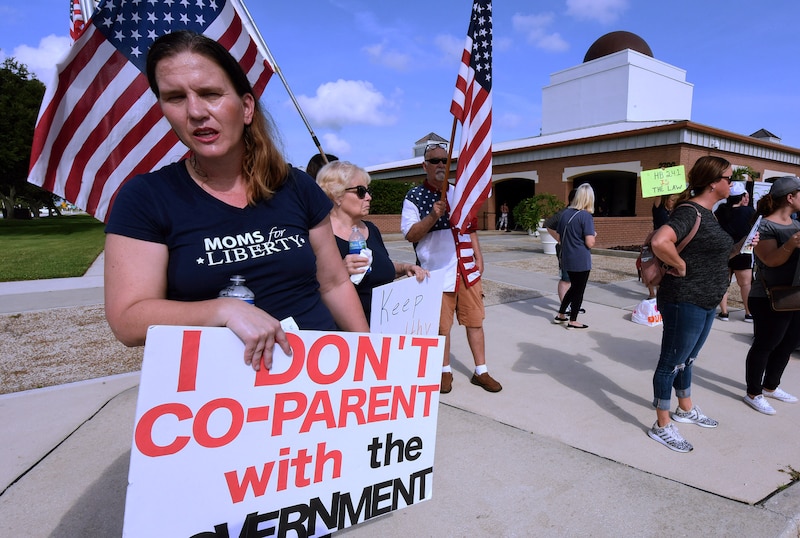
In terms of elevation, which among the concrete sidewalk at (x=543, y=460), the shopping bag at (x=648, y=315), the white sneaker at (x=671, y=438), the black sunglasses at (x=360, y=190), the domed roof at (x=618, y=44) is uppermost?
the domed roof at (x=618, y=44)

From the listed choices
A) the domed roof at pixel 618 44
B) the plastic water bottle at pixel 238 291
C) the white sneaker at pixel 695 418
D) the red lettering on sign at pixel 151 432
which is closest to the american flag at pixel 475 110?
the white sneaker at pixel 695 418

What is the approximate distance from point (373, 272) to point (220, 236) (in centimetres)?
163

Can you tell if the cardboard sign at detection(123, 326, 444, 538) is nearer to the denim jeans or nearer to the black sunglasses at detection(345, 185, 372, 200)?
the black sunglasses at detection(345, 185, 372, 200)

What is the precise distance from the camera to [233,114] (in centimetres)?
155

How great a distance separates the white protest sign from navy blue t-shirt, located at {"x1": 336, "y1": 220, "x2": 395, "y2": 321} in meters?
0.13

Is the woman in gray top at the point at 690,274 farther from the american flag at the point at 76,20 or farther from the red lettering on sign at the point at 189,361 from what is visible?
the american flag at the point at 76,20

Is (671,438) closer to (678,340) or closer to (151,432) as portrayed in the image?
(678,340)

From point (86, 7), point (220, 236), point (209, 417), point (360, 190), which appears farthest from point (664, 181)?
point (209, 417)

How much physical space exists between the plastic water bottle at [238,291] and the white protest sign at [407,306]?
1.38 m

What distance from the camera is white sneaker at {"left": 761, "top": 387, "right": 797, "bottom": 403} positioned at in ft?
13.1

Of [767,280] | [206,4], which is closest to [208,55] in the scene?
[206,4]

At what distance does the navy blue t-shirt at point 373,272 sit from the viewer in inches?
118

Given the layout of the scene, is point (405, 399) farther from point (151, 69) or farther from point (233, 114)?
point (151, 69)

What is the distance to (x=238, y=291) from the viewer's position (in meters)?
1.45
